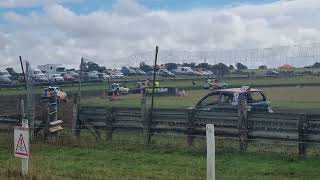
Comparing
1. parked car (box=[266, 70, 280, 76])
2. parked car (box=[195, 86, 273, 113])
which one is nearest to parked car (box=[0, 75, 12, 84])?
parked car (box=[266, 70, 280, 76])

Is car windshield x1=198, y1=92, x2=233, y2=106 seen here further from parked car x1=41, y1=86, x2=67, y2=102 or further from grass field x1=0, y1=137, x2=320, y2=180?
parked car x1=41, y1=86, x2=67, y2=102

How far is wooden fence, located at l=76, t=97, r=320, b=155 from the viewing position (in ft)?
43.7

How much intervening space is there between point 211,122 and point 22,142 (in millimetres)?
6030

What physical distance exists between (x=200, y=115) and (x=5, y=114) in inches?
334

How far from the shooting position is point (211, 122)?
49.1ft

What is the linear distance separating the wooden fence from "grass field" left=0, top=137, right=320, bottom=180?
1.73ft

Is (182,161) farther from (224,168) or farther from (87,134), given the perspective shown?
(87,134)

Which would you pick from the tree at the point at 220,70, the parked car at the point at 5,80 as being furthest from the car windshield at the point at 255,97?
the parked car at the point at 5,80

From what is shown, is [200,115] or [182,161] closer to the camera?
[182,161]

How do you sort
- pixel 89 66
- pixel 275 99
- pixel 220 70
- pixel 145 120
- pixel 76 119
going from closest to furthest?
pixel 145 120, pixel 76 119, pixel 220 70, pixel 89 66, pixel 275 99

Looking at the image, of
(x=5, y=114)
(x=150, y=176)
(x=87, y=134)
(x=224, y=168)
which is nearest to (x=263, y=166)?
(x=224, y=168)

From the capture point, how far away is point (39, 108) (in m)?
18.4

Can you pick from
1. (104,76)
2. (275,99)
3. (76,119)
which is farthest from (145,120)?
(275,99)

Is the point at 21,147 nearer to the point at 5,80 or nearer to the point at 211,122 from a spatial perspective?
the point at 211,122
